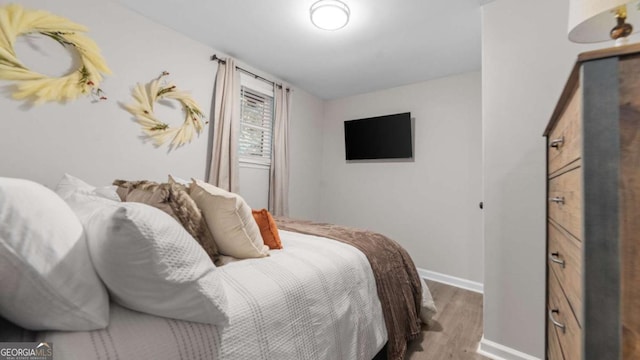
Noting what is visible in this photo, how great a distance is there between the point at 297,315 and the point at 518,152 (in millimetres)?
1626

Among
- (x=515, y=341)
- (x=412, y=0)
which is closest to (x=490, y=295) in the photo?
(x=515, y=341)

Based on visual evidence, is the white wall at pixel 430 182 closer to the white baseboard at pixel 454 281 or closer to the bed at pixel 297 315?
the white baseboard at pixel 454 281

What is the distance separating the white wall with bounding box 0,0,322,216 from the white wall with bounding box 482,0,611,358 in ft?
8.16

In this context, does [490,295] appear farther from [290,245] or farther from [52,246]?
[52,246]

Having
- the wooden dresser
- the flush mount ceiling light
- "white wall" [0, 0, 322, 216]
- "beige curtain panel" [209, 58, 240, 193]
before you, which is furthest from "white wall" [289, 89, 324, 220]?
the wooden dresser

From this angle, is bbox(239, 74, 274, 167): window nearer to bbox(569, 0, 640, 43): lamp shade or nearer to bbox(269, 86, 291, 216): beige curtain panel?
bbox(269, 86, 291, 216): beige curtain panel

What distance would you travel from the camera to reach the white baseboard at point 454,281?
2.79 metres

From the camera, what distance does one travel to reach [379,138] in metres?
3.53

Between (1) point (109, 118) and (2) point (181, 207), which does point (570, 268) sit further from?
(1) point (109, 118)

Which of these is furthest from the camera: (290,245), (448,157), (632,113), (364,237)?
(448,157)

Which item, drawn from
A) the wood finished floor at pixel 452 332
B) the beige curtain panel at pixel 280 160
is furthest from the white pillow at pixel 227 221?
the beige curtain panel at pixel 280 160

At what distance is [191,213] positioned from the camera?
113cm

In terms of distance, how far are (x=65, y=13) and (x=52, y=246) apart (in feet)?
6.90

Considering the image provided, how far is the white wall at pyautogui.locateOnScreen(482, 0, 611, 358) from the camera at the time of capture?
154 centimetres
